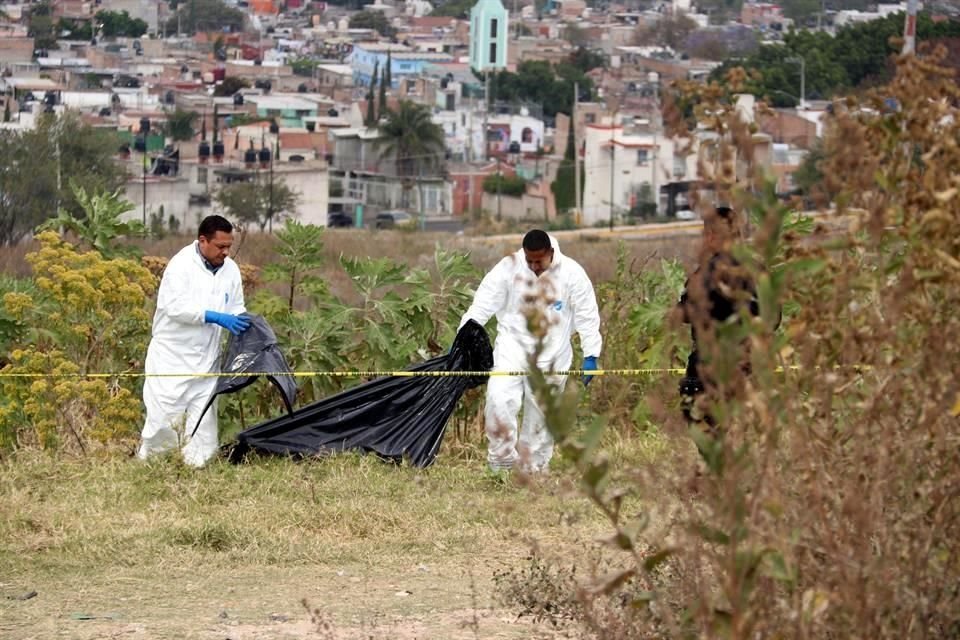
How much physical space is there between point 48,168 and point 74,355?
4315 centimetres

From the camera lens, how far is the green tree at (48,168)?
4775cm

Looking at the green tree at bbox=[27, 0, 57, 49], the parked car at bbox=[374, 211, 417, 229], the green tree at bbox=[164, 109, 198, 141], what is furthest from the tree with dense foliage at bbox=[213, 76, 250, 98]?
the parked car at bbox=[374, 211, 417, 229]

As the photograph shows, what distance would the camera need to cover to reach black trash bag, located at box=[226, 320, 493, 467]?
33.5ft

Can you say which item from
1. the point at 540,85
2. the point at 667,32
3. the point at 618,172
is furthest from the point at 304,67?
the point at 618,172

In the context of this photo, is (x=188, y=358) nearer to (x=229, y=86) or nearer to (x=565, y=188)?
(x=565, y=188)

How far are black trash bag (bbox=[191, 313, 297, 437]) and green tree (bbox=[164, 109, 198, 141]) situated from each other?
75980 mm

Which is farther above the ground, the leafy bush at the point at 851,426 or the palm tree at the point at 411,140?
the leafy bush at the point at 851,426

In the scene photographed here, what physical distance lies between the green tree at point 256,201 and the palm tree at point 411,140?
18.0 metres

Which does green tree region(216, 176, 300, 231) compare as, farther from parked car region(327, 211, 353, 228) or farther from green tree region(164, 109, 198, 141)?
green tree region(164, 109, 198, 141)

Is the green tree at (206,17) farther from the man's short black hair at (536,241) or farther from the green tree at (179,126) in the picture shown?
the man's short black hair at (536,241)

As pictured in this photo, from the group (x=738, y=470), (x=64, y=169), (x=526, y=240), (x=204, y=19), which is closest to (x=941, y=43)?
(x=738, y=470)

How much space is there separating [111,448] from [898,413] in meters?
6.58

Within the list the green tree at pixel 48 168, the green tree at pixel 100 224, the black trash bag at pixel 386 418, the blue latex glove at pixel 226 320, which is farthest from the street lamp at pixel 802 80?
the blue latex glove at pixel 226 320

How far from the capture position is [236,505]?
901 centimetres
